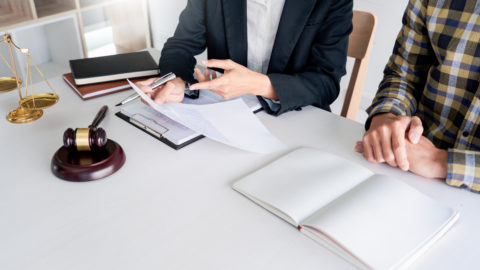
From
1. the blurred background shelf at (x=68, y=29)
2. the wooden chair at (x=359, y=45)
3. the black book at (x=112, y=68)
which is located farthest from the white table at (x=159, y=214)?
the blurred background shelf at (x=68, y=29)

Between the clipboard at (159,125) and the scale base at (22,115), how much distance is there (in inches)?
8.0

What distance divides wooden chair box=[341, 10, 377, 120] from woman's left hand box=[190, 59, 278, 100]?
0.45 meters

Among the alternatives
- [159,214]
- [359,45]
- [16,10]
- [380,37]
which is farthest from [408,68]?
[16,10]

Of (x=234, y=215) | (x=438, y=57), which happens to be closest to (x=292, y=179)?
(x=234, y=215)

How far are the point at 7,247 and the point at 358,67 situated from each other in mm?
1197

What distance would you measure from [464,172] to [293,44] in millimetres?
658

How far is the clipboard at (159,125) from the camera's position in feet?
3.18

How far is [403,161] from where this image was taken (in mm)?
886

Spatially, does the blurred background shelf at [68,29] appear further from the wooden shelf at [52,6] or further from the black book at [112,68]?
the black book at [112,68]

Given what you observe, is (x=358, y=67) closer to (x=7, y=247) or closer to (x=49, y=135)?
(x=49, y=135)

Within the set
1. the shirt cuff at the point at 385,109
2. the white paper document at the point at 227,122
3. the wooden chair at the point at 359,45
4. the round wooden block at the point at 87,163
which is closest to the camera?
the round wooden block at the point at 87,163

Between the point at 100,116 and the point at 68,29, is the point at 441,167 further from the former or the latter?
the point at 68,29

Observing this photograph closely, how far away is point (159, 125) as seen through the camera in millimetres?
1012

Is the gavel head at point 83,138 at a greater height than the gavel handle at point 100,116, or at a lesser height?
greater
